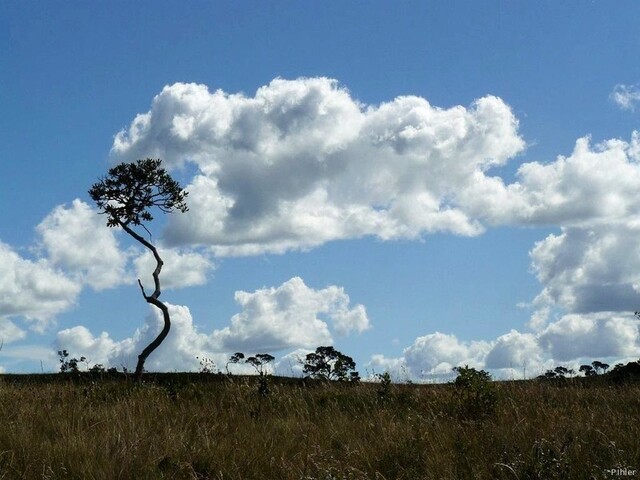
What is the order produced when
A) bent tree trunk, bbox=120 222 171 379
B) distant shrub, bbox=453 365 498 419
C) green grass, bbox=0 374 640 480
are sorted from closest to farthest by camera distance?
green grass, bbox=0 374 640 480, distant shrub, bbox=453 365 498 419, bent tree trunk, bbox=120 222 171 379

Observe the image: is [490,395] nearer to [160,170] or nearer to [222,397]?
[222,397]

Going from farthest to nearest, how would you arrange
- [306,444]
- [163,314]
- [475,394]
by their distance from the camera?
[163,314]
[475,394]
[306,444]

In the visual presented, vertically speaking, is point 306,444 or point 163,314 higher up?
point 163,314

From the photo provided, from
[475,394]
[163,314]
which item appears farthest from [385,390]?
[163,314]

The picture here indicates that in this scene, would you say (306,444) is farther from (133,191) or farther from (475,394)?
(133,191)

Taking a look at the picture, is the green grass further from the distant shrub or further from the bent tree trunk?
the bent tree trunk

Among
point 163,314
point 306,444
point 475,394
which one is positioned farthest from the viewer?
point 163,314

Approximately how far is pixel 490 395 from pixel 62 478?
21.0 feet

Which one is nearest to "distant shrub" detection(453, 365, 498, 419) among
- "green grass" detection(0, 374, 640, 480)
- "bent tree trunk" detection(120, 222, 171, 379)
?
"green grass" detection(0, 374, 640, 480)

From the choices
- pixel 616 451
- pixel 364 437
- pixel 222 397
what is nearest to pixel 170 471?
pixel 364 437

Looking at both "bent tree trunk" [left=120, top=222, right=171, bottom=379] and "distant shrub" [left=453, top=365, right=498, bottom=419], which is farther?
"bent tree trunk" [left=120, top=222, right=171, bottom=379]

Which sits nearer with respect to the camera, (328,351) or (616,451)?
(616,451)

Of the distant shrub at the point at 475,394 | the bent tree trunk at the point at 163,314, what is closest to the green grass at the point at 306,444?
the distant shrub at the point at 475,394

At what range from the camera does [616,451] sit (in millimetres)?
6797
